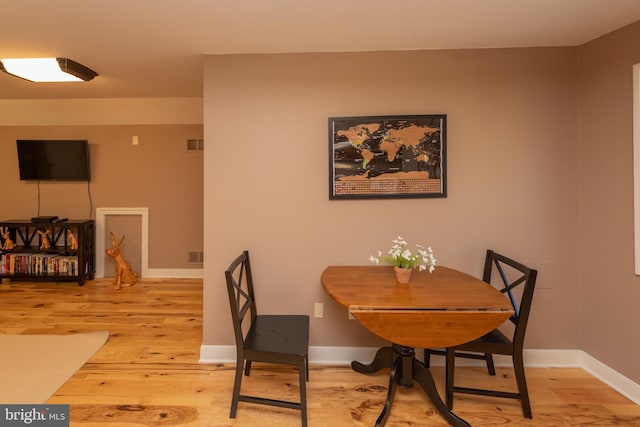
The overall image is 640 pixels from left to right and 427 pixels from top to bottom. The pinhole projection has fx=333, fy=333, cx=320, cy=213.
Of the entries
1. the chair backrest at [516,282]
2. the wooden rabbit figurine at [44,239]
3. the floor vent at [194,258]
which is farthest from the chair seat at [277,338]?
the wooden rabbit figurine at [44,239]

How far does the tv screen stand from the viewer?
4.02 m

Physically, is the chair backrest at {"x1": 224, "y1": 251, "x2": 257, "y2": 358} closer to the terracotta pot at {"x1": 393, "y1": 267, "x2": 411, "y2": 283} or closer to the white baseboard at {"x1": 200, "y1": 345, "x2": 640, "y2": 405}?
the white baseboard at {"x1": 200, "y1": 345, "x2": 640, "y2": 405}

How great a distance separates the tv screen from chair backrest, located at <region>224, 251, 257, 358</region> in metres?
3.04

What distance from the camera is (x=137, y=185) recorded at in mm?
4133

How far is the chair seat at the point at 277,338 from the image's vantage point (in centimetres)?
167

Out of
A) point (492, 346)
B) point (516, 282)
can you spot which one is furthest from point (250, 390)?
point (516, 282)

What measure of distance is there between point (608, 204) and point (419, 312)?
1.48 m

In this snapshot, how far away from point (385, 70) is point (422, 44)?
0.90 feet

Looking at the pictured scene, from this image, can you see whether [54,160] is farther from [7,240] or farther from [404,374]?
[404,374]

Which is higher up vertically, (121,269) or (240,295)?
(240,295)

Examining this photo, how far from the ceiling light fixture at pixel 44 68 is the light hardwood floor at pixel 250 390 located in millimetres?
2065

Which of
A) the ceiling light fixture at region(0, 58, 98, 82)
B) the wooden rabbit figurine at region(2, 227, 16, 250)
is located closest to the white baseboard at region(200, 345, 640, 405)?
the ceiling light fixture at region(0, 58, 98, 82)

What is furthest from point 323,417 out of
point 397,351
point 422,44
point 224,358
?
point 422,44

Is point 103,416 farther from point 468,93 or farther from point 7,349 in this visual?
point 468,93
